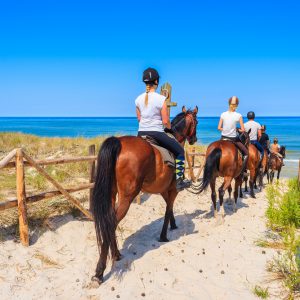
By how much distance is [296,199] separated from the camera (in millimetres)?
6660

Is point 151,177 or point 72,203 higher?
point 151,177

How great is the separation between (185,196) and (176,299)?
18.8 feet

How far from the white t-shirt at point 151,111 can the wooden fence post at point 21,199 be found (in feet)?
7.03

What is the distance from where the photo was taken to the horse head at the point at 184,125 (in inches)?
264

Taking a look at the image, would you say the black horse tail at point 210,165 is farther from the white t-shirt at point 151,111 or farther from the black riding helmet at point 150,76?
the black riding helmet at point 150,76

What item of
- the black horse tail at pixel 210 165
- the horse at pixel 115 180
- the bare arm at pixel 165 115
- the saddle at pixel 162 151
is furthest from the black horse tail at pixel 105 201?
the black horse tail at pixel 210 165

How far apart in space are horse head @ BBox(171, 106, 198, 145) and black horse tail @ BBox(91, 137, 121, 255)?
83.7 inches

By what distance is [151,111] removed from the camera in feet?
18.0

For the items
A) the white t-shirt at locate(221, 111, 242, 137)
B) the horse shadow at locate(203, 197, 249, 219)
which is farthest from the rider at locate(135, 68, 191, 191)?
the horse shadow at locate(203, 197, 249, 219)

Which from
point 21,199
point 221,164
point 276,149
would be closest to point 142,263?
point 21,199

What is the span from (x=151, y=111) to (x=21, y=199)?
2663 mm

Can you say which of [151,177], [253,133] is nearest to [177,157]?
[151,177]

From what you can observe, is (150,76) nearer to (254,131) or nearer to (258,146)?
(254,131)

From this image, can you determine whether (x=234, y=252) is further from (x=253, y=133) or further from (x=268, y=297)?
(x=253, y=133)
